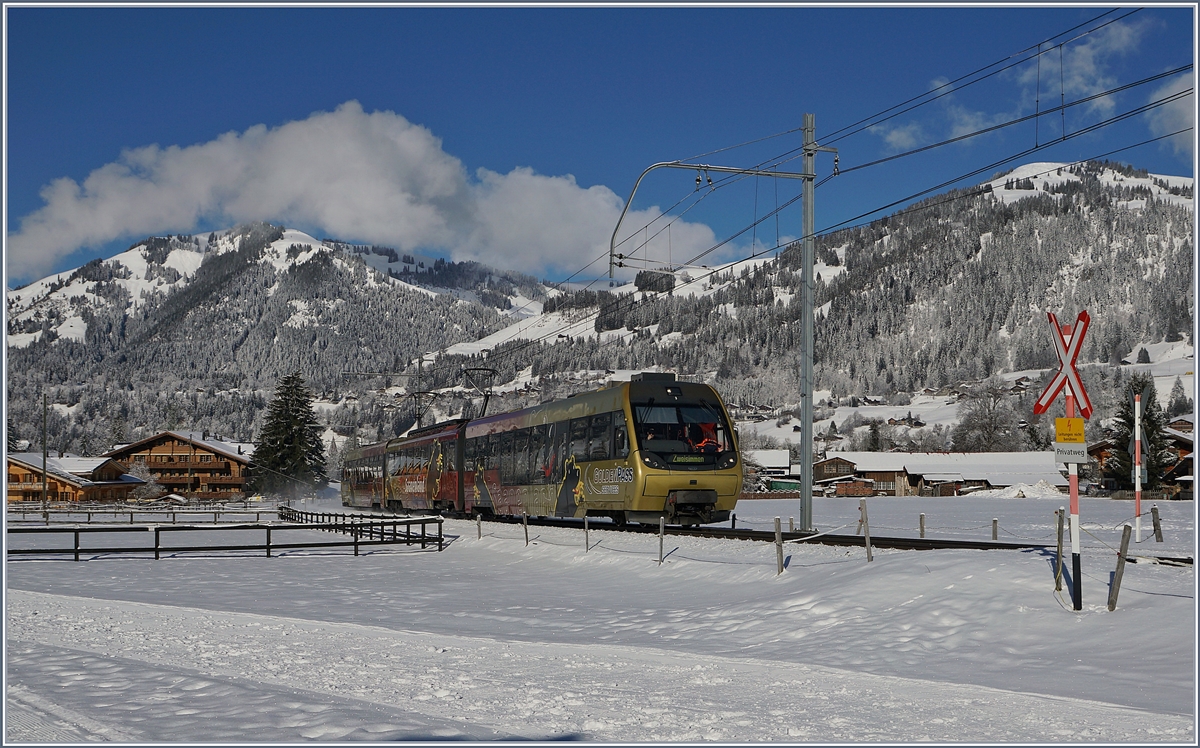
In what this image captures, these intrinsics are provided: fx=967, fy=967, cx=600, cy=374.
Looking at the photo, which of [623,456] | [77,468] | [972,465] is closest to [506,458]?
[623,456]

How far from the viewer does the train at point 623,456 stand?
82.5ft

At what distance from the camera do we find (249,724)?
7.91 m

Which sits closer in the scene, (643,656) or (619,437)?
(643,656)

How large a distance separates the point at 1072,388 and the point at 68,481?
326 feet

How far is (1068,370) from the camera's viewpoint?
444 inches

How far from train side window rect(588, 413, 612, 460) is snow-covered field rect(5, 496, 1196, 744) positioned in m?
5.72

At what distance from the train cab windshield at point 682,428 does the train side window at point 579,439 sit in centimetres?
259

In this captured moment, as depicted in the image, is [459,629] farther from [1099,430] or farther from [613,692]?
[1099,430]

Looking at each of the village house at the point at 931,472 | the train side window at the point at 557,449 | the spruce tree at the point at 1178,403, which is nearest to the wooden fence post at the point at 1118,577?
the train side window at the point at 557,449

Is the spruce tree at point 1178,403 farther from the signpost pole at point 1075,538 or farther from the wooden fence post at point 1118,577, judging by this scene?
the signpost pole at point 1075,538

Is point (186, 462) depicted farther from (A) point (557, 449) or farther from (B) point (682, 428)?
(B) point (682, 428)

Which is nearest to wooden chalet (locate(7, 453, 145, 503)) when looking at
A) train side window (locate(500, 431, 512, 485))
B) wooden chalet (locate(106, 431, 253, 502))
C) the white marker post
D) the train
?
wooden chalet (locate(106, 431, 253, 502))

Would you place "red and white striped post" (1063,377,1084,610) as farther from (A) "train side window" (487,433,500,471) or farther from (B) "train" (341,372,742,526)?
(A) "train side window" (487,433,500,471)

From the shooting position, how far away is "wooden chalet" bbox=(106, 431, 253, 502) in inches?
4382
